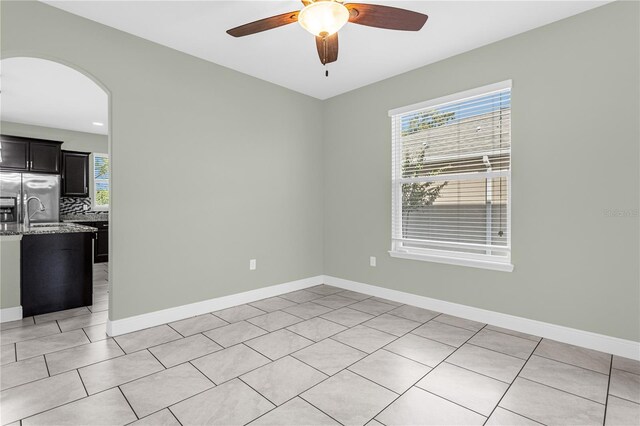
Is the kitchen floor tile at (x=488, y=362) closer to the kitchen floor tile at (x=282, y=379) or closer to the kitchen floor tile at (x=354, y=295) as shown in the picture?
the kitchen floor tile at (x=282, y=379)

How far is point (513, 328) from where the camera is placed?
3004 millimetres

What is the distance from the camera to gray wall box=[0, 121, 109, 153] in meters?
5.86

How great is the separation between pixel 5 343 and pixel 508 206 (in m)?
4.53

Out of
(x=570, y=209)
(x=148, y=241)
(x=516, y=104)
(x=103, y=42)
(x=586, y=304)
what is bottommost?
(x=586, y=304)

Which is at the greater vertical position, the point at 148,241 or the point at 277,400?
the point at 148,241

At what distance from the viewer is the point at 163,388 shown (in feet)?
6.68

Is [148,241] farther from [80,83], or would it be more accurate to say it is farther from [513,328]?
[513,328]

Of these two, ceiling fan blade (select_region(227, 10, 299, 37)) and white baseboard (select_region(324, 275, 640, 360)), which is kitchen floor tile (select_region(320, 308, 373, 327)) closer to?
white baseboard (select_region(324, 275, 640, 360))

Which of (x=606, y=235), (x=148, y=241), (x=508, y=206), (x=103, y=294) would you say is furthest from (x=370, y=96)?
(x=103, y=294)

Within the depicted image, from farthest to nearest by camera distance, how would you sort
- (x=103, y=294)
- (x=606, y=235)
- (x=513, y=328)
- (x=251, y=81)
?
1. (x=103, y=294)
2. (x=251, y=81)
3. (x=513, y=328)
4. (x=606, y=235)

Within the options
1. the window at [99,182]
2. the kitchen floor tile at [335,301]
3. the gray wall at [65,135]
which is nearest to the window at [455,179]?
the kitchen floor tile at [335,301]

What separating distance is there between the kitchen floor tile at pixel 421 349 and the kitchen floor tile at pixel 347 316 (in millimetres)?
550

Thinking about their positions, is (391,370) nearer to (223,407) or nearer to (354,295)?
(223,407)

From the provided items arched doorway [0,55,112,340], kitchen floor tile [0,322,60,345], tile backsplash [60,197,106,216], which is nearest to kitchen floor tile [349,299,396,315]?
arched doorway [0,55,112,340]
